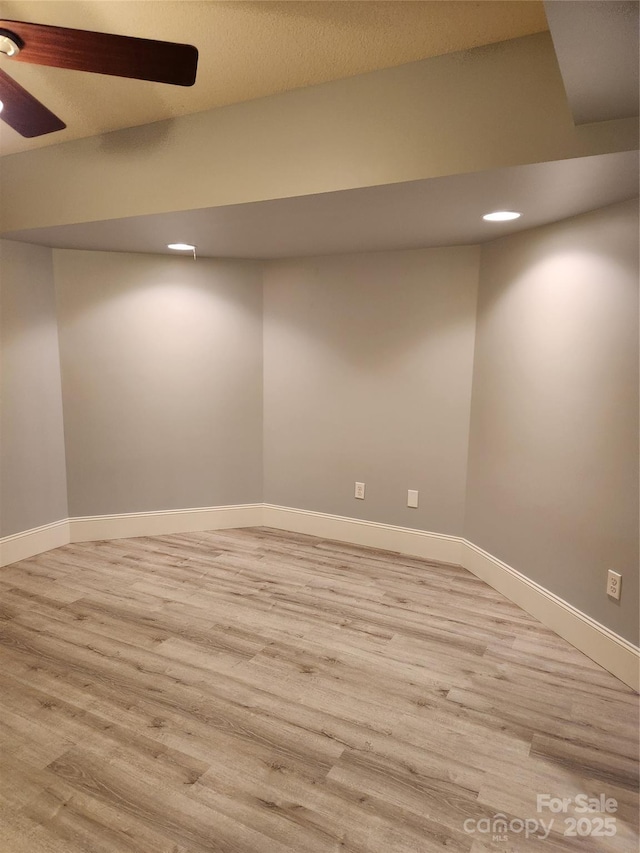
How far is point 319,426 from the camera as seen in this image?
402 centimetres

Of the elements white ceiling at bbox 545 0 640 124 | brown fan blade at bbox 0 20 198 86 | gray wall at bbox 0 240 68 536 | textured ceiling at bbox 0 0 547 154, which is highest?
textured ceiling at bbox 0 0 547 154

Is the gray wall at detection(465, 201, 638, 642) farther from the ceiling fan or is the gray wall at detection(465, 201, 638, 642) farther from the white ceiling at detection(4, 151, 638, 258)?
the ceiling fan

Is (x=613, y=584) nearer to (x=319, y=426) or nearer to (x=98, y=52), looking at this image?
(x=319, y=426)

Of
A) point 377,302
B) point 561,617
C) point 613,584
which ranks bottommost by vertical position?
point 561,617

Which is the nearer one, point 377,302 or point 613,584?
point 613,584

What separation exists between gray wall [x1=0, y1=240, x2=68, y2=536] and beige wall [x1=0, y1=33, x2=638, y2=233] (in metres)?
0.53

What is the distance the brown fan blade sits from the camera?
1.49m

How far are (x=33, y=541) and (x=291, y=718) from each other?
2.44 m

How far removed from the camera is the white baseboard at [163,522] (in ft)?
12.9

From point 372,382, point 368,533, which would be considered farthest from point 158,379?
point 368,533

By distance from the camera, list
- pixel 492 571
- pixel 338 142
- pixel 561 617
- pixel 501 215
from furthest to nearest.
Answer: pixel 492 571
pixel 561 617
pixel 501 215
pixel 338 142

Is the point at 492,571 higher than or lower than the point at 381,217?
lower

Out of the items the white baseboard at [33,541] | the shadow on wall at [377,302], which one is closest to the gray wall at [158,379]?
the white baseboard at [33,541]

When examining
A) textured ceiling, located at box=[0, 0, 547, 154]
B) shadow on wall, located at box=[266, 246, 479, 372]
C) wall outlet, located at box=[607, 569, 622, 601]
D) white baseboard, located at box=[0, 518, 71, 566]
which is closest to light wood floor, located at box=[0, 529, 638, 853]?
white baseboard, located at box=[0, 518, 71, 566]
